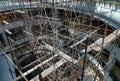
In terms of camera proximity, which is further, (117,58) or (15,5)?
(15,5)

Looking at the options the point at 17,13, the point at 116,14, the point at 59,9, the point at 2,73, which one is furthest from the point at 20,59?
the point at 116,14

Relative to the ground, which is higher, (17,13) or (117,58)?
(17,13)

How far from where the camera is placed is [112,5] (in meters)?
7.77

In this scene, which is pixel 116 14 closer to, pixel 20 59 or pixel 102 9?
pixel 102 9

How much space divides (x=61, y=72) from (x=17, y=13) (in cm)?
434

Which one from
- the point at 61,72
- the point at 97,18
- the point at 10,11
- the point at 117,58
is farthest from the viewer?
the point at 10,11

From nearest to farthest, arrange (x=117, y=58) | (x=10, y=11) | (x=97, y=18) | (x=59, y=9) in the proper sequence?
(x=117, y=58) → (x=97, y=18) → (x=10, y=11) → (x=59, y=9)

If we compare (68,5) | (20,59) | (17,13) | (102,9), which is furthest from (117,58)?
(17,13)

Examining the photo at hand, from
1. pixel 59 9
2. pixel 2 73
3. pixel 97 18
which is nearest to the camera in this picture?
pixel 2 73

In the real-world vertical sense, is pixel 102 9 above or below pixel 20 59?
above

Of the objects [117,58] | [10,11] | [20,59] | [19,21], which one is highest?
[10,11]

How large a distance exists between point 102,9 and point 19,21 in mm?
4398

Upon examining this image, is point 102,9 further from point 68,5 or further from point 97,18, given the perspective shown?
point 68,5

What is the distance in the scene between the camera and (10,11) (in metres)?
7.52
